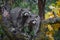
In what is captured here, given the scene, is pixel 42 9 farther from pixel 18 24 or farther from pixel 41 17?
pixel 18 24

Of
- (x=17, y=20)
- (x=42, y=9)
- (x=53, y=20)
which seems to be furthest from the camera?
(x=17, y=20)

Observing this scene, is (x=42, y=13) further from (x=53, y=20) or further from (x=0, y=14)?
(x=0, y=14)

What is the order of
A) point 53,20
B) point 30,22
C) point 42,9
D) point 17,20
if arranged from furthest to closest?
point 17,20
point 30,22
point 42,9
point 53,20

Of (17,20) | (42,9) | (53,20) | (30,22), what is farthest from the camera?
(17,20)

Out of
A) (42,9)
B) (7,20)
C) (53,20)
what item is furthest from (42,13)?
(7,20)

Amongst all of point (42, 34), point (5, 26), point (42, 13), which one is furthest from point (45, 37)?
point (5, 26)

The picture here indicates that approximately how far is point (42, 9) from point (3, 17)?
265 mm

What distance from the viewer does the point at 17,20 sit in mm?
1502

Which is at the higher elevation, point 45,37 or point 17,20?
point 17,20

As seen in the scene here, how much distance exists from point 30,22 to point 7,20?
17cm

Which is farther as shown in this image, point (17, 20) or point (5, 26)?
point (17, 20)

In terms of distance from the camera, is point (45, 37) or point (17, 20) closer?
point (45, 37)

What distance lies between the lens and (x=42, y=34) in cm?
121

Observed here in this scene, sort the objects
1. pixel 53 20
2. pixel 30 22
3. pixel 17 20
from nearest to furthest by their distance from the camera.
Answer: pixel 53 20 < pixel 30 22 < pixel 17 20
